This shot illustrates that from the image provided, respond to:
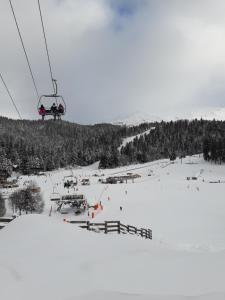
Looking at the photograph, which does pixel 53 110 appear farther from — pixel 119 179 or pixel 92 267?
pixel 119 179

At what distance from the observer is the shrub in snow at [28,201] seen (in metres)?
48.3

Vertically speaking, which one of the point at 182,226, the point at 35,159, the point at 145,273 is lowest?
the point at 182,226

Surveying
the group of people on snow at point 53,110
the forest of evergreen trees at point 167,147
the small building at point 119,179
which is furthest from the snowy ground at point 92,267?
the forest of evergreen trees at point 167,147

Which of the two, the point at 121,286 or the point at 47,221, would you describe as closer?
the point at 121,286

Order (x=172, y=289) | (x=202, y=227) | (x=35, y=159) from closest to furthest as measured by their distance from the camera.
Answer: (x=172, y=289) < (x=202, y=227) < (x=35, y=159)

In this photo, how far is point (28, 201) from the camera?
4872cm

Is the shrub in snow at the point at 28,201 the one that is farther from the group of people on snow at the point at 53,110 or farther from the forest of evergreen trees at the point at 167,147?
the forest of evergreen trees at the point at 167,147

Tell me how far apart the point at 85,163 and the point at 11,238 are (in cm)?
15309

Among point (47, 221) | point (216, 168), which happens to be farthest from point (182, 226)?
point (216, 168)

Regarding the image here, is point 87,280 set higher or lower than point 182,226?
higher

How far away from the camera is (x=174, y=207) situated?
4069cm

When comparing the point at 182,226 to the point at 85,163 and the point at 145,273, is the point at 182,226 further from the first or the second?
the point at 85,163

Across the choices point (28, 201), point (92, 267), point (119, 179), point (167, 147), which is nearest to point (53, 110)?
point (92, 267)

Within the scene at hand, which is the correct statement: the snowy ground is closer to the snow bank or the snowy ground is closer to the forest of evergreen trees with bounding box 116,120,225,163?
the snow bank
